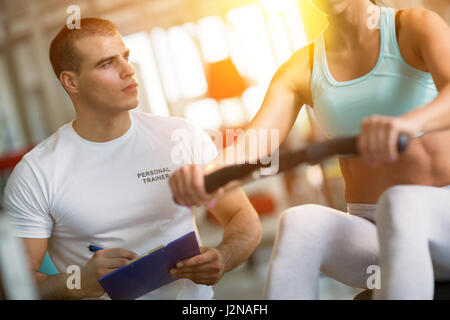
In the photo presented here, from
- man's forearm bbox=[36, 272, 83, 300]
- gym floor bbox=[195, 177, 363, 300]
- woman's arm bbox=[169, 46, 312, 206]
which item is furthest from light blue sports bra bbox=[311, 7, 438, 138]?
gym floor bbox=[195, 177, 363, 300]

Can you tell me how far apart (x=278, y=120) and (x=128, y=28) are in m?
5.26

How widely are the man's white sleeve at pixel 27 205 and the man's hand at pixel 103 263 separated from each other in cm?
16

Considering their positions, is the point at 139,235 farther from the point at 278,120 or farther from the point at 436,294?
the point at 436,294

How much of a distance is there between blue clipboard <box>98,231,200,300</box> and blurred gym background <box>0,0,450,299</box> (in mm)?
2748

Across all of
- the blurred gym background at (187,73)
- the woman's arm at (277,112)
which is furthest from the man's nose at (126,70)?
the blurred gym background at (187,73)

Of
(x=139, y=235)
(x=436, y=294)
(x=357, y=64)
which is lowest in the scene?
(x=436, y=294)

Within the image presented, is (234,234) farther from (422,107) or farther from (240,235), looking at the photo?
(422,107)

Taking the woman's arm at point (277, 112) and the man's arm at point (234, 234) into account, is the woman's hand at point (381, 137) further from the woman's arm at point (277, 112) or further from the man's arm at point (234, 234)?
the man's arm at point (234, 234)

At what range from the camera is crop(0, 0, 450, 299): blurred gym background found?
446 cm

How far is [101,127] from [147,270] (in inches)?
18.1

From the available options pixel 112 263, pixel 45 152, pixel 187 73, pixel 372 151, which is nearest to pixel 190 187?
pixel 372 151

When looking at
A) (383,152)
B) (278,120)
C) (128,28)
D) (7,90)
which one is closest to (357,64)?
(278,120)

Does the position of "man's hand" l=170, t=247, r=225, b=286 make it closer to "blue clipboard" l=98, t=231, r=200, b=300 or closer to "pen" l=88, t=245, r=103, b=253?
"blue clipboard" l=98, t=231, r=200, b=300

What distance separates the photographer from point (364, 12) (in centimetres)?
96
